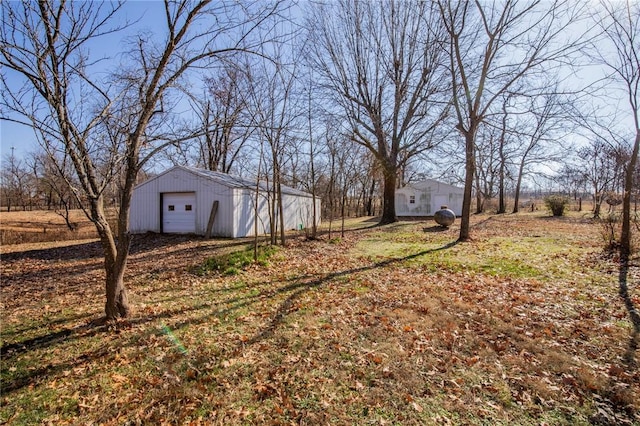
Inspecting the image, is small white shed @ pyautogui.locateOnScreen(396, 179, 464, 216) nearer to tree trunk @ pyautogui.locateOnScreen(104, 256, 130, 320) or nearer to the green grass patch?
the green grass patch

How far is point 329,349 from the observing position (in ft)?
12.2

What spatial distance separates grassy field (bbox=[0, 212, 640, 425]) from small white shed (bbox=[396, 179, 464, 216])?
21006mm

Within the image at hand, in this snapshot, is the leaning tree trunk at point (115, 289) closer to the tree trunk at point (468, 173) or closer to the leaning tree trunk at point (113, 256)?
the leaning tree trunk at point (113, 256)

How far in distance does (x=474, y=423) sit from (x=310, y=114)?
424 inches

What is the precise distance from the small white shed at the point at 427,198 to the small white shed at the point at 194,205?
1669 cm

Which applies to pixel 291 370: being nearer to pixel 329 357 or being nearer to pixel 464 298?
pixel 329 357

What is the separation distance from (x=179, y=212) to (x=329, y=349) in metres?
12.5

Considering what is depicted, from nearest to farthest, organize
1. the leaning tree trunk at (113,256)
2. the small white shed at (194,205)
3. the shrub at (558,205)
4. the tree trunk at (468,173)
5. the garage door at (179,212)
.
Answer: the leaning tree trunk at (113,256), the tree trunk at (468,173), the small white shed at (194,205), the garage door at (179,212), the shrub at (558,205)

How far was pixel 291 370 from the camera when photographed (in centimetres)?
329

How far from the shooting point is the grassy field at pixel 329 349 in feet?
8.86

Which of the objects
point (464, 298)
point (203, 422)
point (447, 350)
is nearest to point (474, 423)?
point (447, 350)

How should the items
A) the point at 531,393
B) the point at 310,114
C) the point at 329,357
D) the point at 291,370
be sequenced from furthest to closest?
1. the point at 310,114
2. the point at 329,357
3. the point at 291,370
4. the point at 531,393

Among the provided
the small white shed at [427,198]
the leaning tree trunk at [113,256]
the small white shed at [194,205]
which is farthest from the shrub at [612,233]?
the small white shed at [427,198]

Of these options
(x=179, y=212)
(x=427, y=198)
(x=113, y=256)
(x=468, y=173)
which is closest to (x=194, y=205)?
(x=179, y=212)
